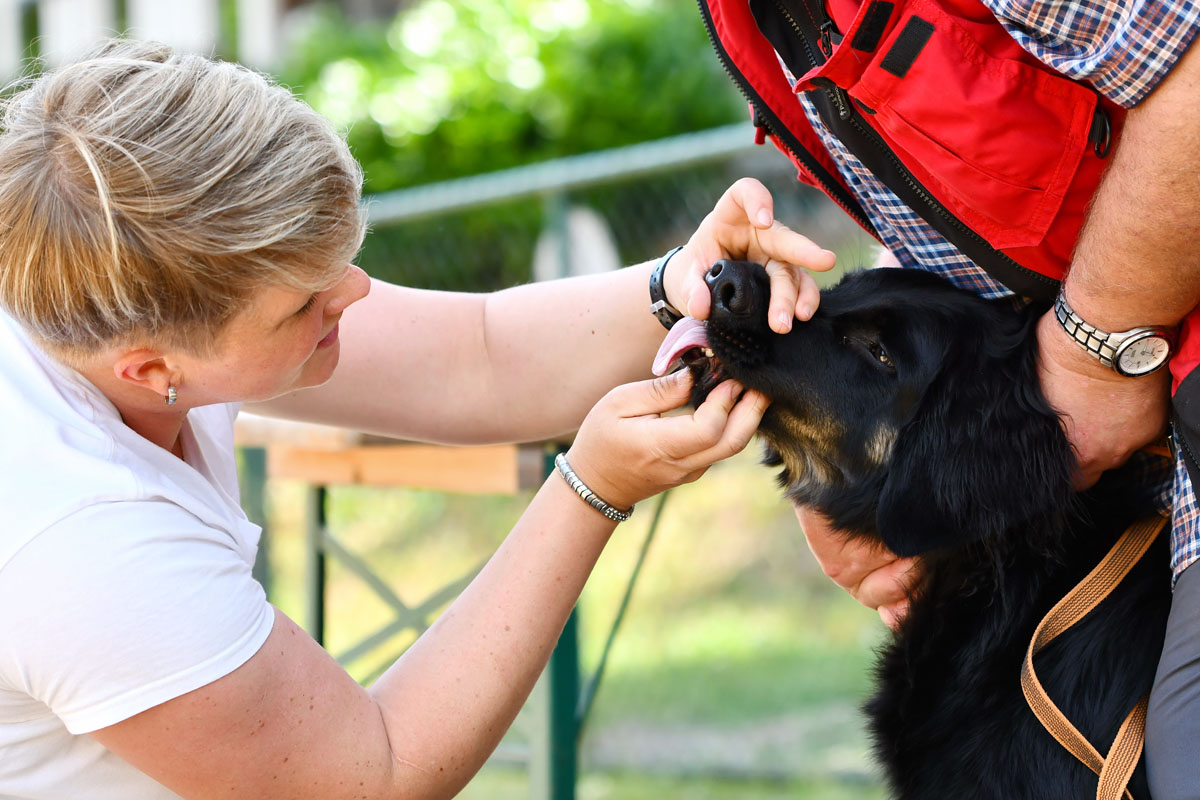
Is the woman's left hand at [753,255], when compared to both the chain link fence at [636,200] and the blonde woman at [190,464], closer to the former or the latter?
the blonde woman at [190,464]

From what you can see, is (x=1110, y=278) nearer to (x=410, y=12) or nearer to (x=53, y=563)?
(x=53, y=563)

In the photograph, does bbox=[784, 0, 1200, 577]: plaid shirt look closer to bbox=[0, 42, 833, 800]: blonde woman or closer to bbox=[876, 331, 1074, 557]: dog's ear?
bbox=[876, 331, 1074, 557]: dog's ear

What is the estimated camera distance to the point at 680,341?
7.20ft

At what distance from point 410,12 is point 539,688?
27.9 ft

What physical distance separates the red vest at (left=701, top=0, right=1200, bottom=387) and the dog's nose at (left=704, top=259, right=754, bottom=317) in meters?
0.32

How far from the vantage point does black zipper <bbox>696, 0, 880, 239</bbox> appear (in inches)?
85.8

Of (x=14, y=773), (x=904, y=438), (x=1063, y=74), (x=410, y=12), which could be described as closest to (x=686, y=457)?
(x=904, y=438)

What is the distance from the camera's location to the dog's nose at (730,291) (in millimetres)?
2125

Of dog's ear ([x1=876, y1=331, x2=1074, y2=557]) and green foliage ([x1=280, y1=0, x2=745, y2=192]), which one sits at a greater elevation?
dog's ear ([x1=876, y1=331, x2=1074, y2=557])

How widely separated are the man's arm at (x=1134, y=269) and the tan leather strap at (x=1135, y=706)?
0.15 meters

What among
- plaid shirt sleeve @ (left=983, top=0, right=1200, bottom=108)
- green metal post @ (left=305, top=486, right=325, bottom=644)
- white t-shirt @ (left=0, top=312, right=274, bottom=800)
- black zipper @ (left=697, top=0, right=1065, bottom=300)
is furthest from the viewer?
green metal post @ (left=305, top=486, right=325, bottom=644)

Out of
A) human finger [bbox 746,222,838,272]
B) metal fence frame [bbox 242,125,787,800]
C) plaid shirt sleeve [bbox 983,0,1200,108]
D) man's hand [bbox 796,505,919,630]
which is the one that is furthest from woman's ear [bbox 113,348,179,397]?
plaid shirt sleeve [bbox 983,0,1200,108]

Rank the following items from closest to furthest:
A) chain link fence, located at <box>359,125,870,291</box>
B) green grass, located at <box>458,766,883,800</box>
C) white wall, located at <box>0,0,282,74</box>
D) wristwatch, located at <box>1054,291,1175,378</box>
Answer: wristwatch, located at <box>1054,291,1175,378</box> → green grass, located at <box>458,766,883,800</box> → chain link fence, located at <box>359,125,870,291</box> → white wall, located at <box>0,0,282,74</box>

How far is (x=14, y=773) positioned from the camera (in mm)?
1861
